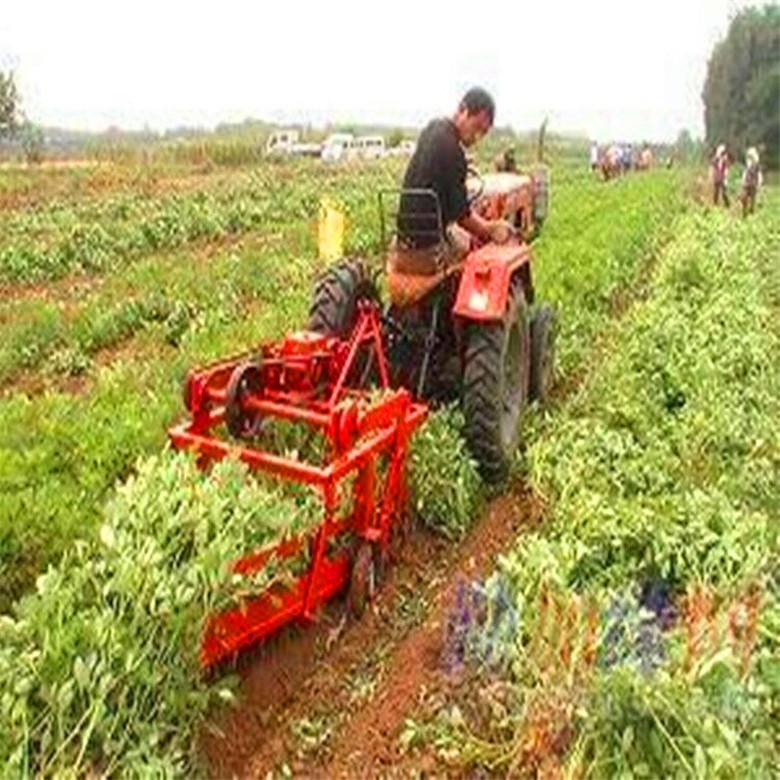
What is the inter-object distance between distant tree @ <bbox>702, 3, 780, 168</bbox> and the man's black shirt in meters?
48.4

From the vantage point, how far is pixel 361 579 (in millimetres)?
5555

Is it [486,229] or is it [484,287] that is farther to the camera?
[486,229]

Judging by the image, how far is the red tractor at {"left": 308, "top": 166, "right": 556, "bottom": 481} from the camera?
23.0 feet

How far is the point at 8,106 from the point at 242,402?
3496 cm

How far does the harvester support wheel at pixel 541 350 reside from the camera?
8.41m

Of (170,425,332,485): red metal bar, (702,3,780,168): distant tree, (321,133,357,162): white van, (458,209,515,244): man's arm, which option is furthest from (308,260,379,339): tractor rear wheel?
(702,3,780,168): distant tree

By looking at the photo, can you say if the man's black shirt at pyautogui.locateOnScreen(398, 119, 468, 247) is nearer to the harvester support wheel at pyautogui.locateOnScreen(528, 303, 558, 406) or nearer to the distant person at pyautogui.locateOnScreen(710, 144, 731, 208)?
the harvester support wheel at pyautogui.locateOnScreen(528, 303, 558, 406)

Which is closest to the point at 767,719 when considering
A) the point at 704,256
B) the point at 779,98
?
the point at 704,256

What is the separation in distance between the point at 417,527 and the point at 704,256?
10250 millimetres

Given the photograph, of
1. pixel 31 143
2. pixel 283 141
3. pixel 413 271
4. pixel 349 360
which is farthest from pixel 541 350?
pixel 283 141

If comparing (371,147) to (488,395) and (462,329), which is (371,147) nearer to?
(462,329)

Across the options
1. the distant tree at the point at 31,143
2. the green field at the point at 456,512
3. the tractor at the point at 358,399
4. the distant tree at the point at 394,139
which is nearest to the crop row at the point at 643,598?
the green field at the point at 456,512

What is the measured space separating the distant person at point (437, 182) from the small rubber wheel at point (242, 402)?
1.55 m

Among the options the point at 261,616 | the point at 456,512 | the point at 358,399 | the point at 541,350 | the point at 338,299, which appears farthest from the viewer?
the point at 541,350
